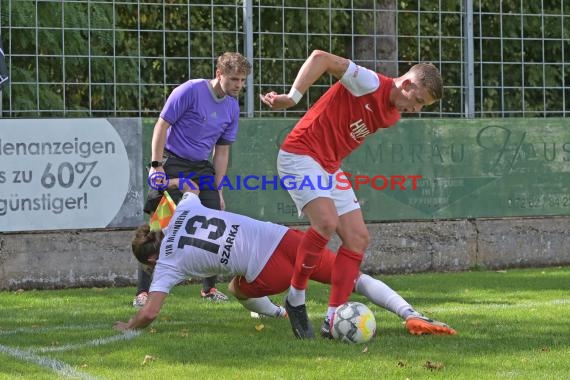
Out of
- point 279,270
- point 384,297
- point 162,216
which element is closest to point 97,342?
point 162,216

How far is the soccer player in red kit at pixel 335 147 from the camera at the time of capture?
24.2 ft

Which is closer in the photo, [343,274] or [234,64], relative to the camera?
[343,274]

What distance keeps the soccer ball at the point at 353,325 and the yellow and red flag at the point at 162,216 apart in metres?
1.34

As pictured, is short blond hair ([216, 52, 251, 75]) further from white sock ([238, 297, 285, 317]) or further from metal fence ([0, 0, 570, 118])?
metal fence ([0, 0, 570, 118])

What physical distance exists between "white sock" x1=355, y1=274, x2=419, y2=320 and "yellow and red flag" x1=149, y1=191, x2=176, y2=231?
1.36 m

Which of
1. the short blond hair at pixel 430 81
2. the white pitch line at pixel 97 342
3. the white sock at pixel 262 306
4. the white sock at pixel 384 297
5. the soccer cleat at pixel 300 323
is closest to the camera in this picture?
the white pitch line at pixel 97 342

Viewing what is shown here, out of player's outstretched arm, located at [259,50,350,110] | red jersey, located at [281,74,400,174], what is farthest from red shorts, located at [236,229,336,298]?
player's outstretched arm, located at [259,50,350,110]

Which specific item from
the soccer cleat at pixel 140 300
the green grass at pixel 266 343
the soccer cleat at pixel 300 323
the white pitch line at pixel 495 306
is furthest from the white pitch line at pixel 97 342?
the white pitch line at pixel 495 306

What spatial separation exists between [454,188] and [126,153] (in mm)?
3695

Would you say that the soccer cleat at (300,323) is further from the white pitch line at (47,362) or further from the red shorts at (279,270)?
the white pitch line at (47,362)

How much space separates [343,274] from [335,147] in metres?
0.84

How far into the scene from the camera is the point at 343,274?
7543mm

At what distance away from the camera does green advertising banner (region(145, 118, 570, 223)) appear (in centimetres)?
1208

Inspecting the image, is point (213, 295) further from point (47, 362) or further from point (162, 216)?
point (47, 362)
